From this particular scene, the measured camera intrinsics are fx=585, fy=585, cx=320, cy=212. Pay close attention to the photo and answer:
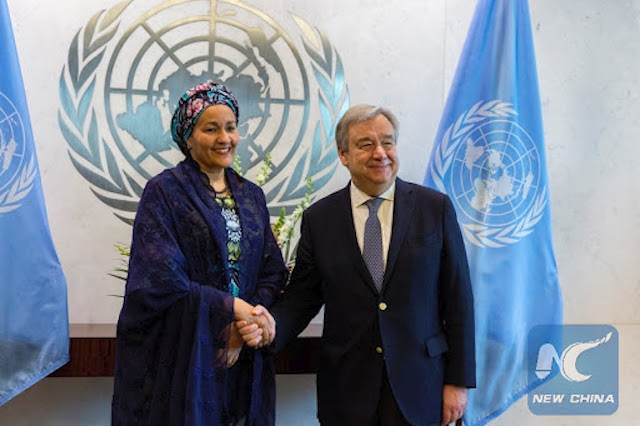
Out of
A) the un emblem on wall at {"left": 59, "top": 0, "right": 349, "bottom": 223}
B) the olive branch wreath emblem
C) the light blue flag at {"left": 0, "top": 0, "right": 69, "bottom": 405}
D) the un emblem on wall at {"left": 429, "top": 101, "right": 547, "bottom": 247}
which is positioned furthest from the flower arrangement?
the un emblem on wall at {"left": 429, "top": 101, "right": 547, "bottom": 247}

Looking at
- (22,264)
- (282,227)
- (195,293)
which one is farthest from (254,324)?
(22,264)

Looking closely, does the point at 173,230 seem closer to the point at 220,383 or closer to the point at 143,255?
the point at 143,255

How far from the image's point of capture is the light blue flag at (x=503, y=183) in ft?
7.82

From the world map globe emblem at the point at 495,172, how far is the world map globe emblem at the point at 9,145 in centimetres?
168

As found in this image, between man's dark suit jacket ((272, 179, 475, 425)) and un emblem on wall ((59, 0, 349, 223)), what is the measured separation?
0.93 meters

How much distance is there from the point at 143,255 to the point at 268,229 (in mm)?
411

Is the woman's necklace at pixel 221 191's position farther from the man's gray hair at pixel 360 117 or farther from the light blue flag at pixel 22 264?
the light blue flag at pixel 22 264

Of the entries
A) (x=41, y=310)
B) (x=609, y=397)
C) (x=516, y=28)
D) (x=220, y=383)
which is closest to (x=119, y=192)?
(x=41, y=310)

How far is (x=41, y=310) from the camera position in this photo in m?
2.13

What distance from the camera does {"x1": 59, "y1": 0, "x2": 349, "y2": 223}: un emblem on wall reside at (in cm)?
262

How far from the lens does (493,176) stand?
2.41 metres

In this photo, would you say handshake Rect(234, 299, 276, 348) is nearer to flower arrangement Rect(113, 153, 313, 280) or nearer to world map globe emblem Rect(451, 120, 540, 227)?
flower arrangement Rect(113, 153, 313, 280)

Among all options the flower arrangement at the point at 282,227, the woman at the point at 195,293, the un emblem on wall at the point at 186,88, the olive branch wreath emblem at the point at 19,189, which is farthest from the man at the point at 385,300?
the olive branch wreath emblem at the point at 19,189

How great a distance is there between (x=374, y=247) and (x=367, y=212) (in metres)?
0.12
